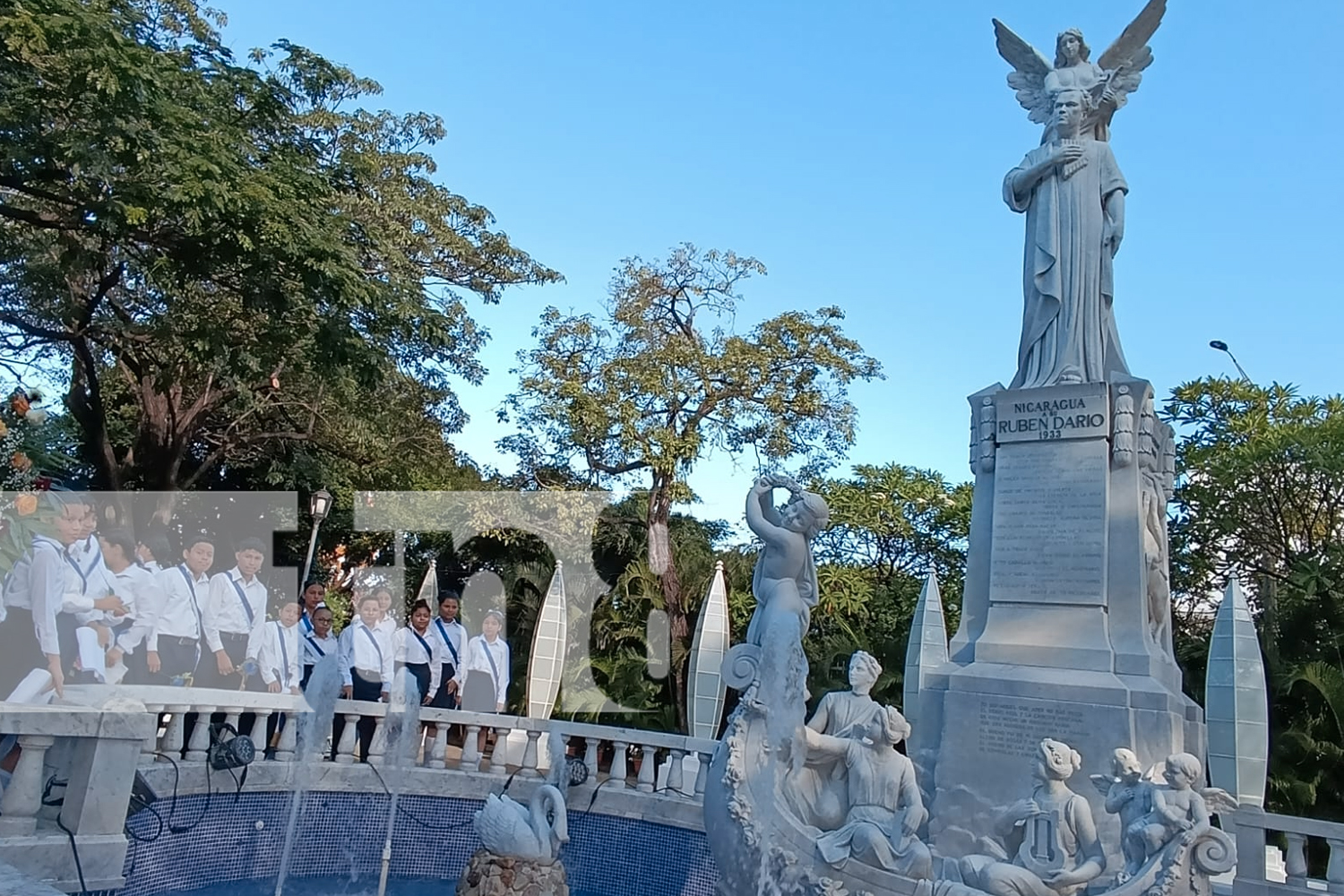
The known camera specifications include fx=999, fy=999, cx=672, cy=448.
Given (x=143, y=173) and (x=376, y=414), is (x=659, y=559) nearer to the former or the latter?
(x=376, y=414)

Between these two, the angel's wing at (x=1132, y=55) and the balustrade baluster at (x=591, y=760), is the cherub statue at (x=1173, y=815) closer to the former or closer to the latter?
the balustrade baluster at (x=591, y=760)

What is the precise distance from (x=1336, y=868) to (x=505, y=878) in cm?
476

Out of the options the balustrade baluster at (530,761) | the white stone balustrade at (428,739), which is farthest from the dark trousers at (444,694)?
the balustrade baluster at (530,761)

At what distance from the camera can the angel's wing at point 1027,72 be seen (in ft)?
27.0

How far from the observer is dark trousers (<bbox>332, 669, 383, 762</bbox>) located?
8.24 meters

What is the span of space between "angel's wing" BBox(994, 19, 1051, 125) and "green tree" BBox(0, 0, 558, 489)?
717cm

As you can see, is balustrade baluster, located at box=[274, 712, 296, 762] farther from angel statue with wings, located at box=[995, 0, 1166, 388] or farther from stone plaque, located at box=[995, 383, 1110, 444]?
angel statue with wings, located at box=[995, 0, 1166, 388]

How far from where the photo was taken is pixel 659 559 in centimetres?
1645

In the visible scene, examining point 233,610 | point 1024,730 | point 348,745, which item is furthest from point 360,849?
point 1024,730

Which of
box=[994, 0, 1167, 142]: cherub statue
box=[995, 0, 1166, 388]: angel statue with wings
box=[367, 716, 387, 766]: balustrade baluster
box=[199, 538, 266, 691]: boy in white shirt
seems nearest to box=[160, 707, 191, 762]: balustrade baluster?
box=[199, 538, 266, 691]: boy in white shirt

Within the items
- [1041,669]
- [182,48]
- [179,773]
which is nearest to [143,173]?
[182,48]

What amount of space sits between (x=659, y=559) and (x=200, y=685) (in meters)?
9.00

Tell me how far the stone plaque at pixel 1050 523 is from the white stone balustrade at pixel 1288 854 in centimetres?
162

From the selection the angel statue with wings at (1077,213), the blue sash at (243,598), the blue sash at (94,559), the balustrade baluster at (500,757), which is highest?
the angel statue with wings at (1077,213)
